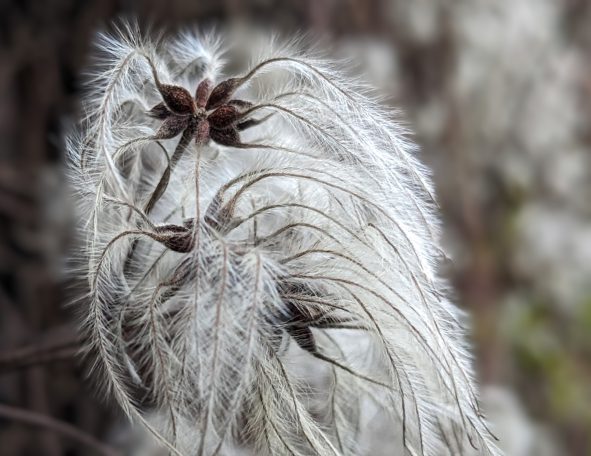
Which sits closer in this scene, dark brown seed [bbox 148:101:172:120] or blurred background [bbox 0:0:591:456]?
dark brown seed [bbox 148:101:172:120]

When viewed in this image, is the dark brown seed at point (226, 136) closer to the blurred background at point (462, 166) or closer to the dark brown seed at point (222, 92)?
the dark brown seed at point (222, 92)

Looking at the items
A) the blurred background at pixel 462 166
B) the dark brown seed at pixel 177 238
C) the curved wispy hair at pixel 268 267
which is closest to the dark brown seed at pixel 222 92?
the curved wispy hair at pixel 268 267

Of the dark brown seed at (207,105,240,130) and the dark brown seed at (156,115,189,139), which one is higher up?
the dark brown seed at (207,105,240,130)

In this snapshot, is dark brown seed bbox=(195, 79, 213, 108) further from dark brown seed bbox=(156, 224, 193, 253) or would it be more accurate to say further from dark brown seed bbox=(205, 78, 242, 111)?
dark brown seed bbox=(156, 224, 193, 253)

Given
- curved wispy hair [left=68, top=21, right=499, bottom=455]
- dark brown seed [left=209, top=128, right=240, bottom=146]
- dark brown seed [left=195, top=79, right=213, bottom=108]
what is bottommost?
curved wispy hair [left=68, top=21, right=499, bottom=455]

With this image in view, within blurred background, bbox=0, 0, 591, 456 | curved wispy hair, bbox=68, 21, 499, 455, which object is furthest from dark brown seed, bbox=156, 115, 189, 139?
blurred background, bbox=0, 0, 591, 456
